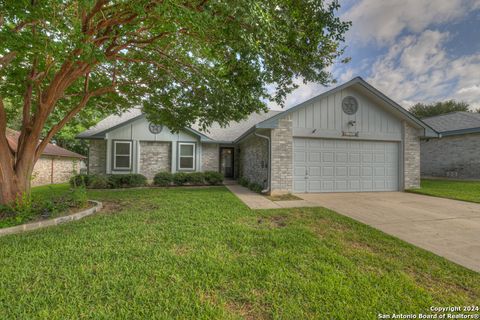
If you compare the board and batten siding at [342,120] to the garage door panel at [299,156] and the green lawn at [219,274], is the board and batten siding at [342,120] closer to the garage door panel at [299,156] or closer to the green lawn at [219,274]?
the garage door panel at [299,156]

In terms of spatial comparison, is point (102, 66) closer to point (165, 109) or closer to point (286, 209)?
point (165, 109)

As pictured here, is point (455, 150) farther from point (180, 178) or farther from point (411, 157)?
point (180, 178)

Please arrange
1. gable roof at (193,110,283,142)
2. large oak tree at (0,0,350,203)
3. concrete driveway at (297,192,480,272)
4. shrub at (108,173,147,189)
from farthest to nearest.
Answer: gable roof at (193,110,283,142), shrub at (108,173,147,189), large oak tree at (0,0,350,203), concrete driveway at (297,192,480,272)

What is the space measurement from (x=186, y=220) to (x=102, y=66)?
6076 millimetres

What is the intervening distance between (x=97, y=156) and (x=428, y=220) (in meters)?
14.5

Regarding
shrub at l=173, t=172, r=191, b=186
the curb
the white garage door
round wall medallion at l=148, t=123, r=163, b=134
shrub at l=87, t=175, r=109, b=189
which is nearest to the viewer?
the curb

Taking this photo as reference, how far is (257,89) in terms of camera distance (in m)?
5.73

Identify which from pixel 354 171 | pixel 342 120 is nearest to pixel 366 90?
pixel 342 120

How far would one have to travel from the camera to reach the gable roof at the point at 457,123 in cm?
1343

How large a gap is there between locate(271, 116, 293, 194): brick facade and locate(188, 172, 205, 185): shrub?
4923 millimetres

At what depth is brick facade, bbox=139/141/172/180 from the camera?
477 inches

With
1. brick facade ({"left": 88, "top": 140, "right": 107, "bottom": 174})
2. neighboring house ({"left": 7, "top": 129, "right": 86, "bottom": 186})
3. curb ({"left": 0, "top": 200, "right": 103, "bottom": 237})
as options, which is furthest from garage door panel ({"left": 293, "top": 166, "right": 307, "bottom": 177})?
neighboring house ({"left": 7, "top": 129, "right": 86, "bottom": 186})

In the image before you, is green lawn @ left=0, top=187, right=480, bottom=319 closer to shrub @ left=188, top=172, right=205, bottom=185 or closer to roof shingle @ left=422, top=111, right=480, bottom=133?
shrub @ left=188, top=172, right=205, bottom=185

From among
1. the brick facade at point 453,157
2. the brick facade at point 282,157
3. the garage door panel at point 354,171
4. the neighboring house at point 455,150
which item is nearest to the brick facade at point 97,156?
the brick facade at point 282,157
